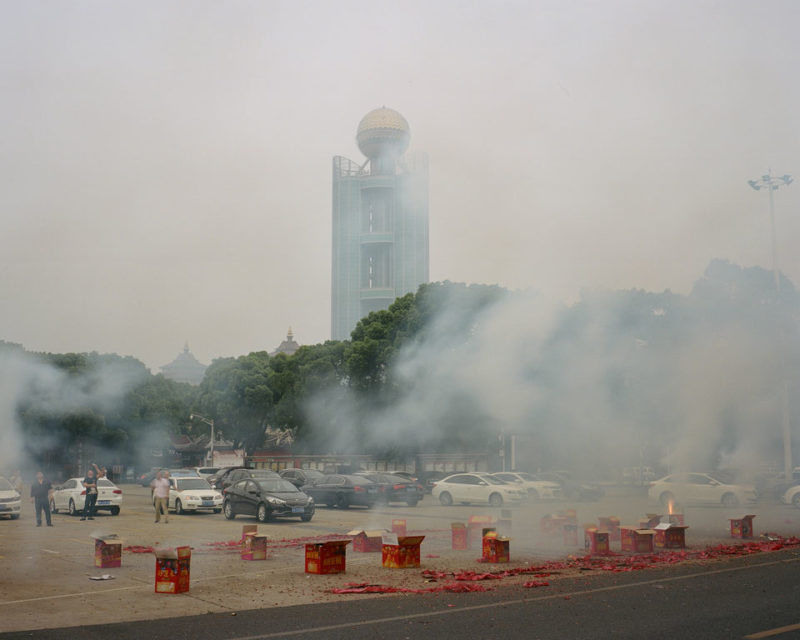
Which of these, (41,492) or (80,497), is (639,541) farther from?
(80,497)

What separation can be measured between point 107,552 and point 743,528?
49.0 ft

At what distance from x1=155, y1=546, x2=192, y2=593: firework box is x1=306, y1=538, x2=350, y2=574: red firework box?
2505 millimetres

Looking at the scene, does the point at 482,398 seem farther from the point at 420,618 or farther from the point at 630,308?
the point at 420,618

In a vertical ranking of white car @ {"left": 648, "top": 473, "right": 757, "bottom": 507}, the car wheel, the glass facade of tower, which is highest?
the glass facade of tower

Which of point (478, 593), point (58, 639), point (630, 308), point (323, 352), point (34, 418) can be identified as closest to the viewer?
point (58, 639)

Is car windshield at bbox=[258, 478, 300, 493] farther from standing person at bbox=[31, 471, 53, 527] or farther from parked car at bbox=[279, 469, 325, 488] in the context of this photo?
parked car at bbox=[279, 469, 325, 488]

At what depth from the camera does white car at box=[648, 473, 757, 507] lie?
32.2 metres

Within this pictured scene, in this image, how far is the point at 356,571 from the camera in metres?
14.2

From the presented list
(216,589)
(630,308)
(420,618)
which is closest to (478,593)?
(420,618)

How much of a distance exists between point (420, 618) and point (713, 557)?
8486 mm

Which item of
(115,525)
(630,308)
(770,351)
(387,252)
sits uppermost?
(387,252)

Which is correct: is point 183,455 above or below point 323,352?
below

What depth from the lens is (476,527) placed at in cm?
1955

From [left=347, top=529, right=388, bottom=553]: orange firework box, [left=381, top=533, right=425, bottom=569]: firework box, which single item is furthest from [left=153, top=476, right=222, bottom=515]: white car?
[left=381, top=533, right=425, bottom=569]: firework box
